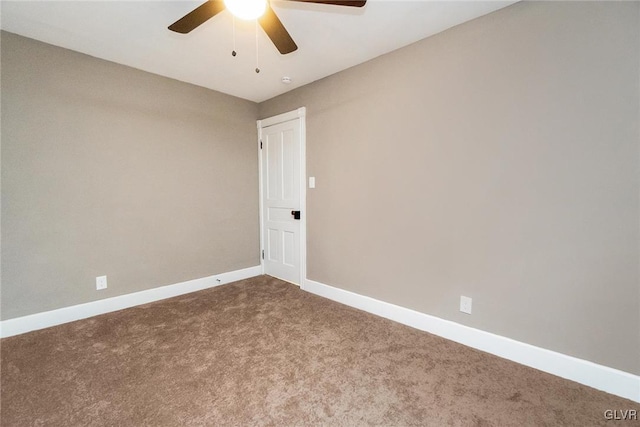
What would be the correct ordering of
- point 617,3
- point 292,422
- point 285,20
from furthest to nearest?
point 285,20 → point 617,3 → point 292,422

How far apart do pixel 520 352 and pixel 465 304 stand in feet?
1.38

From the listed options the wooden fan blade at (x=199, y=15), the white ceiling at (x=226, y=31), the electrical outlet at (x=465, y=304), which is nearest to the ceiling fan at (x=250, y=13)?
the wooden fan blade at (x=199, y=15)

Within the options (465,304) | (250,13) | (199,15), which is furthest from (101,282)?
(465,304)

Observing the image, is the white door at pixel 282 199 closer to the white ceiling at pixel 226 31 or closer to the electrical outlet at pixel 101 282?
the white ceiling at pixel 226 31

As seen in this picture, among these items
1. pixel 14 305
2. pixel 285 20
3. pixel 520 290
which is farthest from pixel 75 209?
pixel 520 290

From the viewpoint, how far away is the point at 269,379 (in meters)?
1.63

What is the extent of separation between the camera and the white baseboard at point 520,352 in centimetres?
149

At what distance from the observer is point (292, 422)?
1.32 m

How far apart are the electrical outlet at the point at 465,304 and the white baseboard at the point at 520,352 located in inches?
4.9

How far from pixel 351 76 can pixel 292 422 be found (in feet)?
9.26

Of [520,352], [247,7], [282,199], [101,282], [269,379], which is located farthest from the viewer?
[282,199]

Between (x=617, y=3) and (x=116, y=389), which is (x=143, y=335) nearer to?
(x=116, y=389)

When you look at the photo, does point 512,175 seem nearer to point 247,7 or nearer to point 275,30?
point 275,30

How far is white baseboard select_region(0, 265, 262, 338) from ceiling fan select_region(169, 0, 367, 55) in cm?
253
